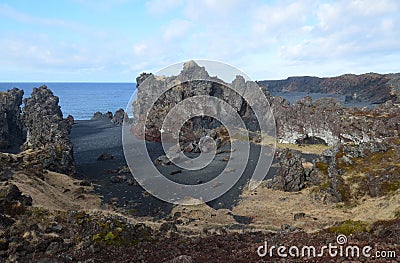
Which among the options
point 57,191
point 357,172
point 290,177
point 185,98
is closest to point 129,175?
point 57,191

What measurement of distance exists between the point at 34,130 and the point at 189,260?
220 feet

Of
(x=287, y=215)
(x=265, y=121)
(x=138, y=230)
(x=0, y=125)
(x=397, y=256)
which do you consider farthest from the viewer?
(x=265, y=121)

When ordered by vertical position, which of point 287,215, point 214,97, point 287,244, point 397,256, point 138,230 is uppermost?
point 214,97

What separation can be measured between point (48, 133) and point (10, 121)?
25.6 m

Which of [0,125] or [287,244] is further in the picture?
[0,125]

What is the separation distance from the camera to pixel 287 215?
129ft

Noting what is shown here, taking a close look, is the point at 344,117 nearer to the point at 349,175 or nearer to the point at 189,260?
the point at 349,175

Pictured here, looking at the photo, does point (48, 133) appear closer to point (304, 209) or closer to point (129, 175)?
point (129, 175)

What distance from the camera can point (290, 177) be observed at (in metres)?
48.8

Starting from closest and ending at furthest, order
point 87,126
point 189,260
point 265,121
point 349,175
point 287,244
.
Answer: point 189,260 → point 287,244 → point 349,175 → point 265,121 → point 87,126

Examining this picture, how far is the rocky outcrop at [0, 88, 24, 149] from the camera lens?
254 feet

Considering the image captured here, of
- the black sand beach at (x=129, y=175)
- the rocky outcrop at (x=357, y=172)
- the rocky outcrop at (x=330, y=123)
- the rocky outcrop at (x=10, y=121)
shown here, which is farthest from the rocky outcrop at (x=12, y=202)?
the rocky outcrop at (x=330, y=123)

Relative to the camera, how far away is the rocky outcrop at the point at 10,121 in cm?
7750

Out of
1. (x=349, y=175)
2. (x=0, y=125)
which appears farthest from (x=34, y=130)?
(x=349, y=175)
